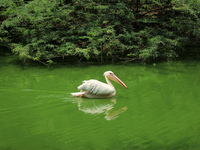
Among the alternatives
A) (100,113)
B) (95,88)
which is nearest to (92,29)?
(95,88)

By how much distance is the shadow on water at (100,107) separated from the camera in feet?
14.5

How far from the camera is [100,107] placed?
15.7ft

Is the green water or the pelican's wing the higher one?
the pelican's wing

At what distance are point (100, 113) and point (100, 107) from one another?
0.32 m

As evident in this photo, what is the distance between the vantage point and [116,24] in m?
8.71

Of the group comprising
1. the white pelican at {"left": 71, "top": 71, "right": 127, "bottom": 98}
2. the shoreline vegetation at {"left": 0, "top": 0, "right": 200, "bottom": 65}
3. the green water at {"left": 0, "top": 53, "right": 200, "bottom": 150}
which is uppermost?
the shoreline vegetation at {"left": 0, "top": 0, "right": 200, "bottom": 65}

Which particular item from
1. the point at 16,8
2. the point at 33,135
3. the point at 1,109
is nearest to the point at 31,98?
the point at 1,109

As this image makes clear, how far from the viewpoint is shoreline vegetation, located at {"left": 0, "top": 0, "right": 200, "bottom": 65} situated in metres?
8.34

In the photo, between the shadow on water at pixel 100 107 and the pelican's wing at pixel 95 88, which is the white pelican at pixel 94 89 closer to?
the pelican's wing at pixel 95 88

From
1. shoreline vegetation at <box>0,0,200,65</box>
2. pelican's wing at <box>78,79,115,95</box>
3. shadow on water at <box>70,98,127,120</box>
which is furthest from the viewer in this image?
shoreline vegetation at <box>0,0,200,65</box>

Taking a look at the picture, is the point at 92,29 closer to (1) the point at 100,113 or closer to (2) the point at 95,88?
(2) the point at 95,88

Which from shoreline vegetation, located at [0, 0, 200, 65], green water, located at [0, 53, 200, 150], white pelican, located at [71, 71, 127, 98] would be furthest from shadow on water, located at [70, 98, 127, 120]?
shoreline vegetation, located at [0, 0, 200, 65]

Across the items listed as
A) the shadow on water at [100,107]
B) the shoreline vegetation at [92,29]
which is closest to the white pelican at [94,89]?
the shadow on water at [100,107]

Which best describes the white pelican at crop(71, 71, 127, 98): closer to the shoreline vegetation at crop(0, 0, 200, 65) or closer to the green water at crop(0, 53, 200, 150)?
the green water at crop(0, 53, 200, 150)
